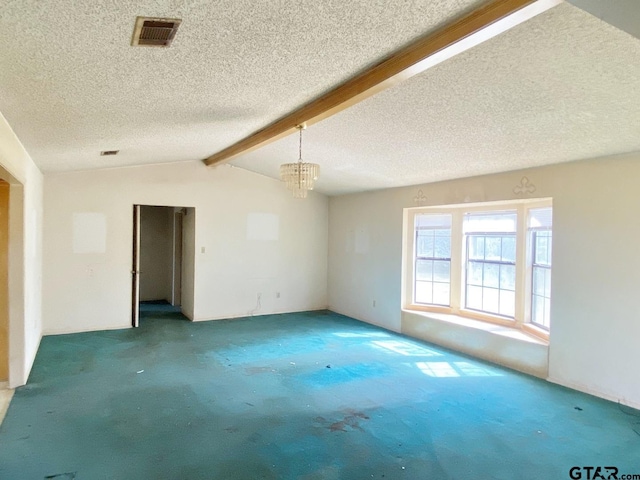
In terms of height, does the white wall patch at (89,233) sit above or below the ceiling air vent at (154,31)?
below

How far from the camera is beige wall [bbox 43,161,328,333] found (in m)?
5.89

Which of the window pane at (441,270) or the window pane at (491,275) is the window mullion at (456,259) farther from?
the window pane at (491,275)

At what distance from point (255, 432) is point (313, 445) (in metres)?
0.47

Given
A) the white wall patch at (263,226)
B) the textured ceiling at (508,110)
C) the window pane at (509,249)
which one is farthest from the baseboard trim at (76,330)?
the window pane at (509,249)

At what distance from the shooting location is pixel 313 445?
2873mm

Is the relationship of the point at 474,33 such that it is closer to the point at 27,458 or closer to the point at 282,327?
the point at 27,458

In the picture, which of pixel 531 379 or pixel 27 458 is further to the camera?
pixel 531 379

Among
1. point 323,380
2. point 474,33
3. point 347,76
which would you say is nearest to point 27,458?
point 323,380

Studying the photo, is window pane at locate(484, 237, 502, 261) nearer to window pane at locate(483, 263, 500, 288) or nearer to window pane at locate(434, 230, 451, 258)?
window pane at locate(483, 263, 500, 288)

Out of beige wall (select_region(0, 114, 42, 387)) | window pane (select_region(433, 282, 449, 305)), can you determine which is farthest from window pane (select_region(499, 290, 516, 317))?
beige wall (select_region(0, 114, 42, 387))

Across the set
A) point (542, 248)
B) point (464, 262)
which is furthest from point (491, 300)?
point (542, 248)

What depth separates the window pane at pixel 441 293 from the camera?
6094 mm

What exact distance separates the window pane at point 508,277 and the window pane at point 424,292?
1178 millimetres

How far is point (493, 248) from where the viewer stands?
545cm
